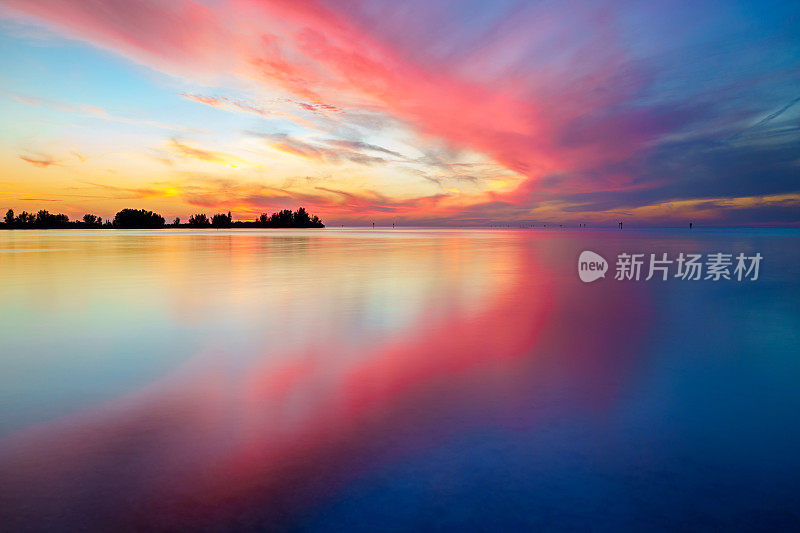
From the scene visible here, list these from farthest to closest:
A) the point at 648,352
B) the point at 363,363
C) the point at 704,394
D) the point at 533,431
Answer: the point at 648,352 < the point at 363,363 < the point at 704,394 < the point at 533,431

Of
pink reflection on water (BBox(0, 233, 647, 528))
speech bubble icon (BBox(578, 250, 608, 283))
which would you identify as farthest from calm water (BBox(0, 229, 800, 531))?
speech bubble icon (BBox(578, 250, 608, 283))

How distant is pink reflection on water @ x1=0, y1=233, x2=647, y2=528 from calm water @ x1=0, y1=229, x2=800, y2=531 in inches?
1.0

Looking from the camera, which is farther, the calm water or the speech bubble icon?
the speech bubble icon

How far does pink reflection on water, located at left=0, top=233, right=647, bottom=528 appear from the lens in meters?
3.54

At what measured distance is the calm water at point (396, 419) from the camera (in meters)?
3.46

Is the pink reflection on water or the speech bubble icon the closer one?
the pink reflection on water

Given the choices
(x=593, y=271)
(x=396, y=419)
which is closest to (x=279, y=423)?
(x=396, y=419)

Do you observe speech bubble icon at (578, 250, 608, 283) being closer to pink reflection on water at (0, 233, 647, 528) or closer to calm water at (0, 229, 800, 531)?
calm water at (0, 229, 800, 531)

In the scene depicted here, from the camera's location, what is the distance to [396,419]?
4984mm

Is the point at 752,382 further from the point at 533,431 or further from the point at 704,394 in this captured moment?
the point at 533,431

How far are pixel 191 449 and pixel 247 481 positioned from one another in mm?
907

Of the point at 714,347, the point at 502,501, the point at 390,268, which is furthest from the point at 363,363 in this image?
the point at 390,268

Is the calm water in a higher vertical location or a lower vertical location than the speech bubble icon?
lower

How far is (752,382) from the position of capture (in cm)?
646
